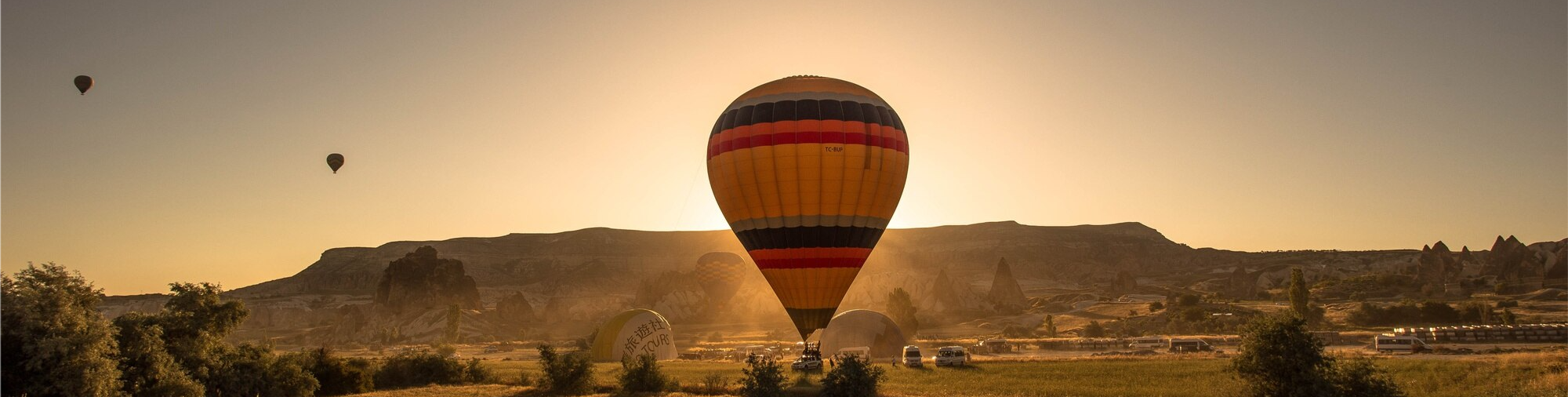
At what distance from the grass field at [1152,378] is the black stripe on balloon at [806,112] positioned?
10462 mm

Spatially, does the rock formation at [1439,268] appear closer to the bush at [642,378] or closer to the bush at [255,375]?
the bush at [642,378]

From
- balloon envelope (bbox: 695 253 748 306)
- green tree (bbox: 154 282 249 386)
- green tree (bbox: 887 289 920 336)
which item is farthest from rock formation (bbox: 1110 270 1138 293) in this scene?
green tree (bbox: 154 282 249 386)

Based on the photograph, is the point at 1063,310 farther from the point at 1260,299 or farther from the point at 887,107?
the point at 887,107

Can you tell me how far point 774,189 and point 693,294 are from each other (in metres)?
97.5

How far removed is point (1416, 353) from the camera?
4156 centimetres

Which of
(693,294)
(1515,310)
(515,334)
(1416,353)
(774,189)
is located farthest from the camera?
(693,294)

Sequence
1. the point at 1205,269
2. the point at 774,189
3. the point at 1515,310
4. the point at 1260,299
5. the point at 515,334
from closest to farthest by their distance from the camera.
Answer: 1. the point at 774,189
2. the point at 1515,310
3. the point at 1260,299
4. the point at 515,334
5. the point at 1205,269

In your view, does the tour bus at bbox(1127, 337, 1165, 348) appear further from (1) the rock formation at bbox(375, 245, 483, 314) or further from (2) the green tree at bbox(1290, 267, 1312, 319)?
(1) the rock formation at bbox(375, 245, 483, 314)

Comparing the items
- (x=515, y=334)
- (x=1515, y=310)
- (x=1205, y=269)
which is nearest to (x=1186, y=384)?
(x=1515, y=310)

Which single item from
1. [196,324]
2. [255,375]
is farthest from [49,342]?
[255,375]

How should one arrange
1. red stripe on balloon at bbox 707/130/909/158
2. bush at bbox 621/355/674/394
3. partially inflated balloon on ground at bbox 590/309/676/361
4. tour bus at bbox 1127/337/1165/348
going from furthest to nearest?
tour bus at bbox 1127/337/1165/348 → partially inflated balloon on ground at bbox 590/309/676/361 → red stripe on balloon at bbox 707/130/909/158 → bush at bbox 621/355/674/394

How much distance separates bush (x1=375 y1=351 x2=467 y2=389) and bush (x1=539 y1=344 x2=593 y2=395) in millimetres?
4244

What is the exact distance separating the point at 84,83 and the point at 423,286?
282 feet

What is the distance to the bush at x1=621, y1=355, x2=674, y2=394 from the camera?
101 feet
